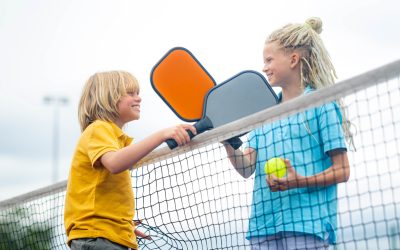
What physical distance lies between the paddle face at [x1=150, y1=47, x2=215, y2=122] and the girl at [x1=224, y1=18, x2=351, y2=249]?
42 centimetres

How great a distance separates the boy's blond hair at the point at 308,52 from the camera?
4488 millimetres

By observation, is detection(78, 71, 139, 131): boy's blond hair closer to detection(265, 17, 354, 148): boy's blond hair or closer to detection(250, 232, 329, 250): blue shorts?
detection(265, 17, 354, 148): boy's blond hair

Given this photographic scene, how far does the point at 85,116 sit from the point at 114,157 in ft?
1.66

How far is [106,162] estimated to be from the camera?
428 centimetres

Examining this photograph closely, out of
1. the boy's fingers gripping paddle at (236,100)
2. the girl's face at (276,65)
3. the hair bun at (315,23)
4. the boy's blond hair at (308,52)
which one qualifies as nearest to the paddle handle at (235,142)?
the boy's fingers gripping paddle at (236,100)

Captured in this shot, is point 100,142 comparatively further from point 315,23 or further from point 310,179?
point 315,23

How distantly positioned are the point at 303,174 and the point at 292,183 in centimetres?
19

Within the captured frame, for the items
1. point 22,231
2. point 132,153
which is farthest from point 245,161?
point 22,231

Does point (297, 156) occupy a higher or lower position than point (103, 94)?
lower

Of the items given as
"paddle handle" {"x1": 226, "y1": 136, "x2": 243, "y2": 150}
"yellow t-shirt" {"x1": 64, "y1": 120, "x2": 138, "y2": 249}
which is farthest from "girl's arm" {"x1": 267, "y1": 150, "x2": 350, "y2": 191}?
"yellow t-shirt" {"x1": 64, "y1": 120, "x2": 138, "y2": 249}

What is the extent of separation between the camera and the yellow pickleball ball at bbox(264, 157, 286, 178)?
403 centimetres

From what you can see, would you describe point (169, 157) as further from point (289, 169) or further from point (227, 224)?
point (289, 169)

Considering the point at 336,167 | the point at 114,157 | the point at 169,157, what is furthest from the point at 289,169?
the point at 169,157

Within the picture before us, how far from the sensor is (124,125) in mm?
4738
